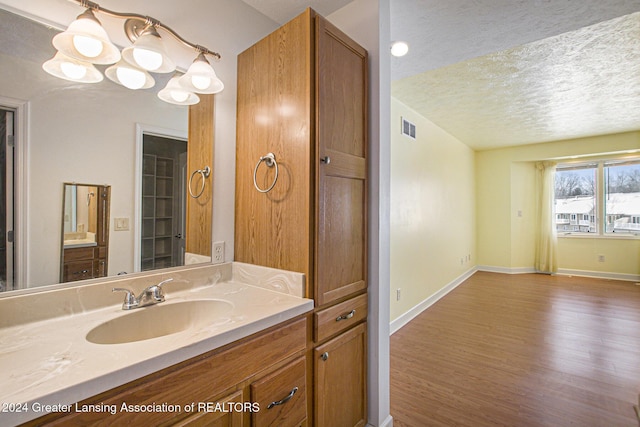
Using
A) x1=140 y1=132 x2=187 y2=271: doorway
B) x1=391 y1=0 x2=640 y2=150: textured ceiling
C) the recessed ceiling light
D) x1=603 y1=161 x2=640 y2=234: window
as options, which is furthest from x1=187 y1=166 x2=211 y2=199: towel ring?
x1=603 y1=161 x2=640 y2=234: window

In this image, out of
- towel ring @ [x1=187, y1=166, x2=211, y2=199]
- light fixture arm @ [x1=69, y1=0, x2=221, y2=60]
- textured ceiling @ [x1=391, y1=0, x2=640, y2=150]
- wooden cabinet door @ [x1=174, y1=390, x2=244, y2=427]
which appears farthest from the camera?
textured ceiling @ [x1=391, y1=0, x2=640, y2=150]

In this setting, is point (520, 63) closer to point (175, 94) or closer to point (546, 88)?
point (546, 88)

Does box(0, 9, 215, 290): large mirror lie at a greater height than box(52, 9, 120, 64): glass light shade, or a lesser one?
lesser

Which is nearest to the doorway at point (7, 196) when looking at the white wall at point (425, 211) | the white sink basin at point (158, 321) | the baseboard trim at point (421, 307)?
the white sink basin at point (158, 321)

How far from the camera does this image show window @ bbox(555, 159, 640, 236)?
5.17 m

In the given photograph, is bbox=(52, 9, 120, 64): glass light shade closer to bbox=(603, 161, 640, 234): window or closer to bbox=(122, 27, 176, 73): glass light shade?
bbox=(122, 27, 176, 73): glass light shade

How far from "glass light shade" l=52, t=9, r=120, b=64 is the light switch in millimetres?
643

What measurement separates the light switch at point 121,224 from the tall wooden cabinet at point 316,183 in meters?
0.52

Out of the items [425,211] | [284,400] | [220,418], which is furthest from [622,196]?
[220,418]

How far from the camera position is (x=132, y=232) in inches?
51.6

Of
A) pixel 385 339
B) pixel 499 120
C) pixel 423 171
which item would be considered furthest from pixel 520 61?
pixel 385 339

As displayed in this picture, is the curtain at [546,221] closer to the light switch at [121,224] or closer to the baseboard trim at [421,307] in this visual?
the baseboard trim at [421,307]

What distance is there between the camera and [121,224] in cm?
128

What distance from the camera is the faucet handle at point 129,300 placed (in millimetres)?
1151
